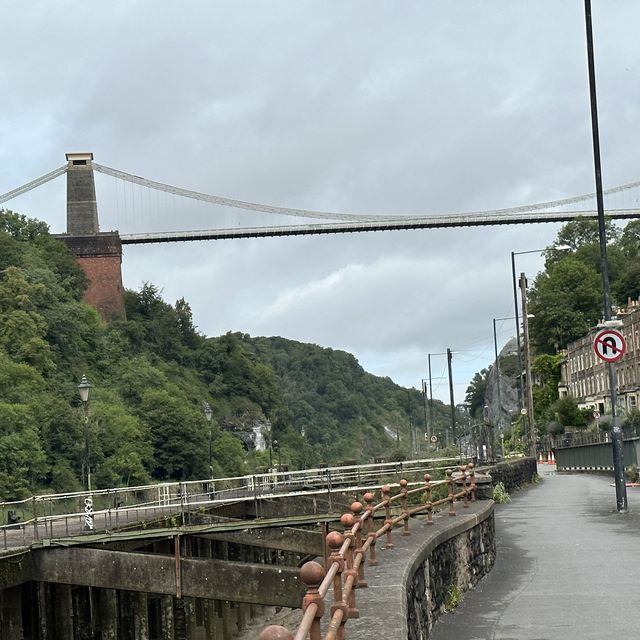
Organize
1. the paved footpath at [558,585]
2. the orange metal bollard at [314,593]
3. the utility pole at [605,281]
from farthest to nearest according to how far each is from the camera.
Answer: the utility pole at [605,281]
the paved footpath at [558,585]
the orange metal bollard at [314,593]

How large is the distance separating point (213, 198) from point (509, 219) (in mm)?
32206

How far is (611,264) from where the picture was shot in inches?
5246

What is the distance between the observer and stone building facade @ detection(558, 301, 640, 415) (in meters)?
84.7

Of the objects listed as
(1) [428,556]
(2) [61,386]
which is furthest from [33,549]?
(2) [61,386]

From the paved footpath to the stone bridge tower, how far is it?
109 metres

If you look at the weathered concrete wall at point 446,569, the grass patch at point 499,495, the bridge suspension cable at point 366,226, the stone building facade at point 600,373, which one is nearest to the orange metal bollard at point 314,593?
the weathered concrete wall at point 446,569

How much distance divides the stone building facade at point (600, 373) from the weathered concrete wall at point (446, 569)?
180 ft

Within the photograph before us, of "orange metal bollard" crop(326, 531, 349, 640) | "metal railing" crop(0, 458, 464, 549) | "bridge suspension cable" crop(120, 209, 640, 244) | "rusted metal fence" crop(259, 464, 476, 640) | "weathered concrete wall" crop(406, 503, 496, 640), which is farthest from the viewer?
"bridge suspension cable" crop(120, 209, 640, 244)

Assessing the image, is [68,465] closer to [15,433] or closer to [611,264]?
[15,433]

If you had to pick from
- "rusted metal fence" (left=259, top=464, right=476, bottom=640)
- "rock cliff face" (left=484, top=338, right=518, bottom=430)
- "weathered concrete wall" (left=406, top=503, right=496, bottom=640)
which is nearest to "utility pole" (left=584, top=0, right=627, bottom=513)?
"weathered concrete wall" (left=406, top=503, right=496, bottom=640)

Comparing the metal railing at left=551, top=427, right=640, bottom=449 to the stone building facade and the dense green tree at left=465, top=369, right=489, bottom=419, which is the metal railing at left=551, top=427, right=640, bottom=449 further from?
the dense green tree at left=465, top=369, right=489, bottom=419

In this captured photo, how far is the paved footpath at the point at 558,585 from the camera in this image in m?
11.8

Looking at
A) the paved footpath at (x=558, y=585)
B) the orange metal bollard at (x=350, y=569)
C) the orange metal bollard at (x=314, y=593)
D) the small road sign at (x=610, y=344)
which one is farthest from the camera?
the small road sign at (x=610, y=344)

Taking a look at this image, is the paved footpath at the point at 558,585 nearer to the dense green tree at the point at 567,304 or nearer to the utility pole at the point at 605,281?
the utility pole at the point at 605,281
